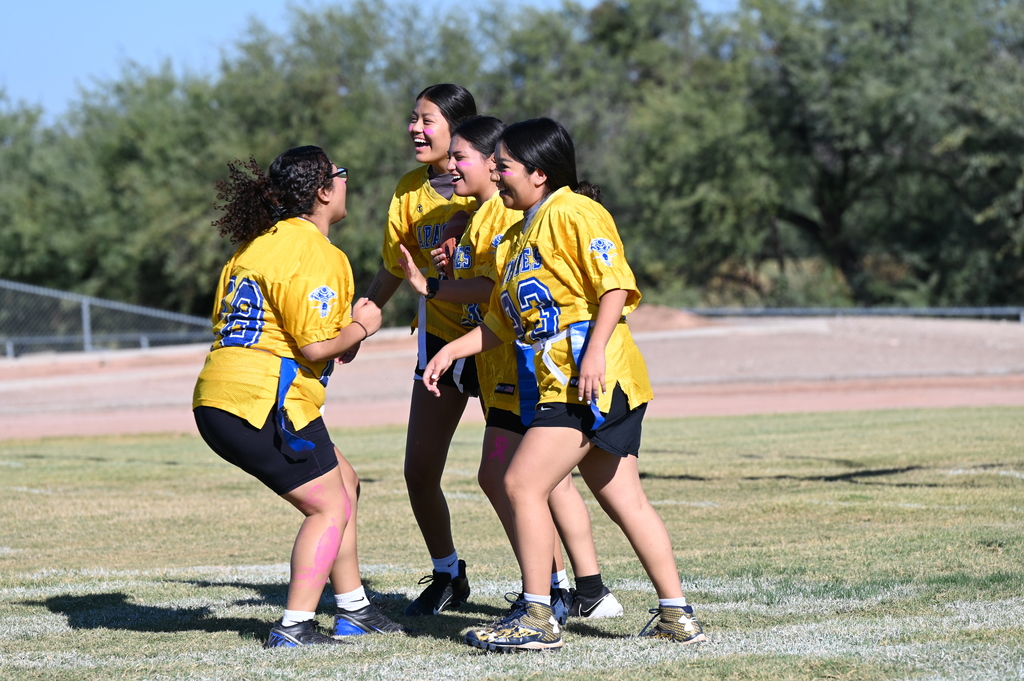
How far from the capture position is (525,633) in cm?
400

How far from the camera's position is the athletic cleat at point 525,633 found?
4.00m

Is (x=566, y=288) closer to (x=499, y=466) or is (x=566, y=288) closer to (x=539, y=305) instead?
(x=539, y=305)

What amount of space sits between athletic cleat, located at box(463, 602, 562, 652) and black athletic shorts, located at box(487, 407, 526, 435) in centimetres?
76

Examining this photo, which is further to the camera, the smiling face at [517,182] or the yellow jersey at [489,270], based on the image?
the yellow jersey at [489,270]

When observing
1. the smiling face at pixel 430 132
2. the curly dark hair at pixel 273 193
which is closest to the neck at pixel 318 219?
the curly dark hair at pixel 273 193

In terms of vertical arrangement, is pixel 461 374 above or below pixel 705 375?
above

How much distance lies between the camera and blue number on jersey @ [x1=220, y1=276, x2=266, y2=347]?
4.16m

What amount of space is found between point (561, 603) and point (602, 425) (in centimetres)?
99

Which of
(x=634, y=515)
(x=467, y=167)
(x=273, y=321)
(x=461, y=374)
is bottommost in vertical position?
(x=634, y=515)

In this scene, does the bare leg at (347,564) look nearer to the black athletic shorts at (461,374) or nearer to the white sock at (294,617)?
the white sock at (294,617)

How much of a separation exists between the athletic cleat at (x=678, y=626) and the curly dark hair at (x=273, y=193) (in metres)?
2.02

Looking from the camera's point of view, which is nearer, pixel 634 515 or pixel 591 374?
pixel 591 374

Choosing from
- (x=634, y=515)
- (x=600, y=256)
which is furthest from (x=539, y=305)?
(x=634, y=515)

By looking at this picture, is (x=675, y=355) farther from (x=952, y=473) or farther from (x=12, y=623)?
(x=12, y=623)
